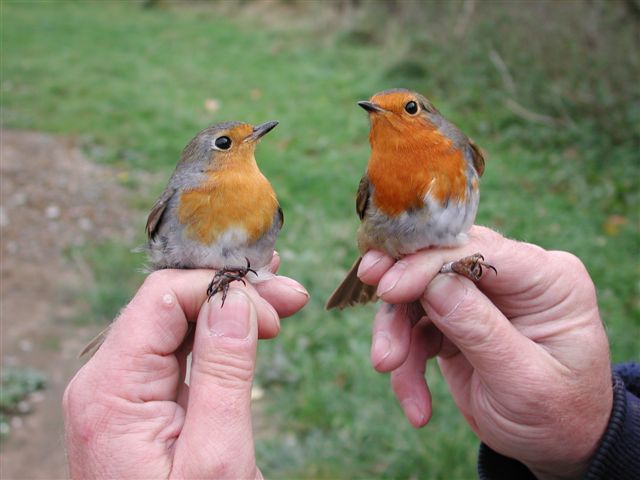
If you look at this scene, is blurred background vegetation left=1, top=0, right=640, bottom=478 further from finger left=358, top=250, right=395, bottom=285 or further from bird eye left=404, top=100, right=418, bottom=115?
bird eye left=404, top=100, right=418, bottom=115

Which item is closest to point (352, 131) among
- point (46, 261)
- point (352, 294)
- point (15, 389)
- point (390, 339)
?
point (46, 261)

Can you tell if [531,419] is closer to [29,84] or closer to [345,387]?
[345,387]

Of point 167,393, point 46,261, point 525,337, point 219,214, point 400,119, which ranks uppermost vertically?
point 400,119

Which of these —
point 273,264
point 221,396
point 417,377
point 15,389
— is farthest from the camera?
point 15,389

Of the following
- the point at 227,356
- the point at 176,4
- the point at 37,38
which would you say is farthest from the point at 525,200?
the point at 176,4

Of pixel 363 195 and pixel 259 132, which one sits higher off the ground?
pixel 259 132

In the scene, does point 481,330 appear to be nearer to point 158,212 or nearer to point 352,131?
point 158,212
